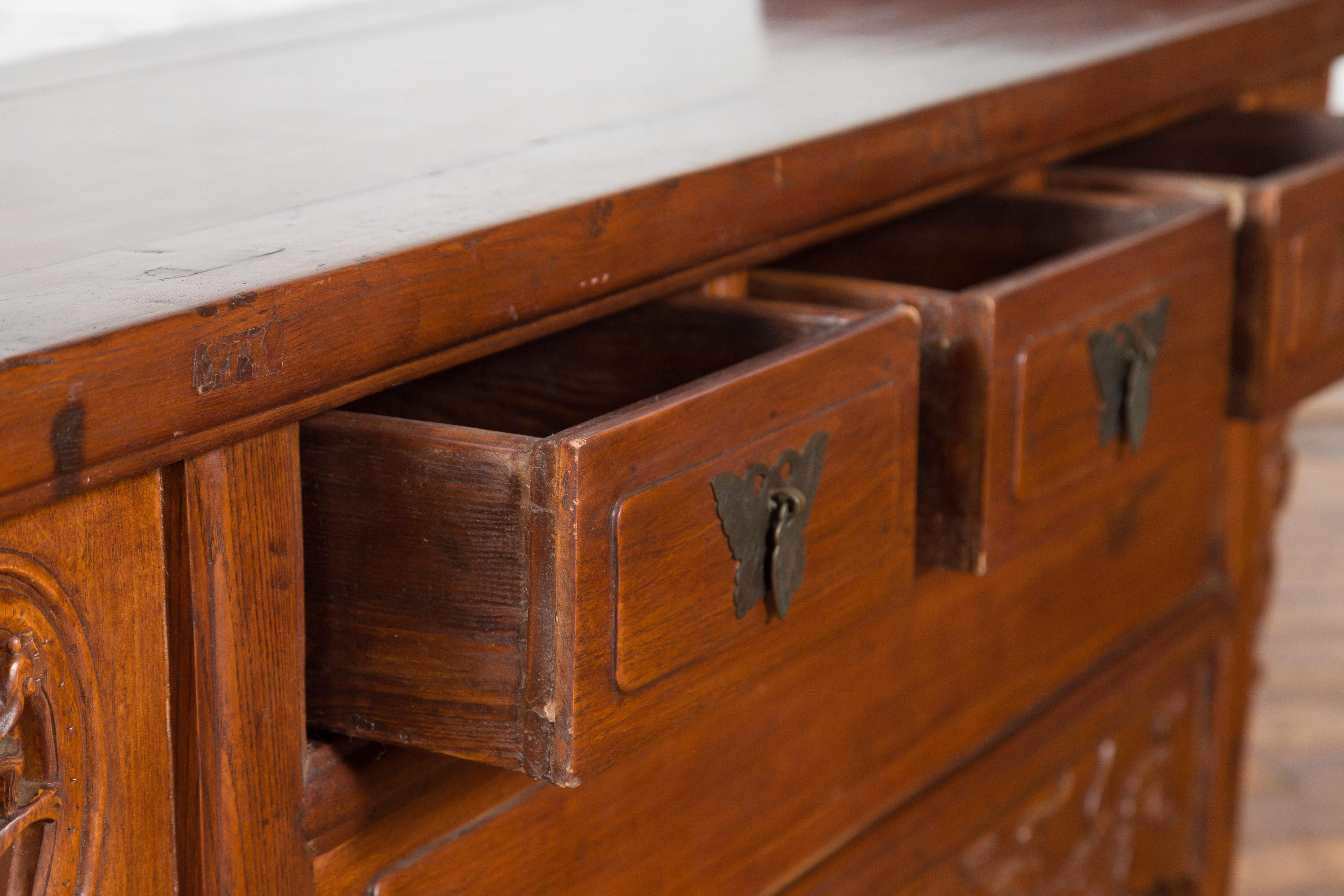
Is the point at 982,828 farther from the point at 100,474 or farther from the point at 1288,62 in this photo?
the point at 100,474

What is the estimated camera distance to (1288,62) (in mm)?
1141

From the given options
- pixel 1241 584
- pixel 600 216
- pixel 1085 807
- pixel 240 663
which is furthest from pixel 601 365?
pixel 1241 584

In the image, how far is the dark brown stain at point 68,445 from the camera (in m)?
0.41

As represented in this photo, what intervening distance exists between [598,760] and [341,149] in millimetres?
301

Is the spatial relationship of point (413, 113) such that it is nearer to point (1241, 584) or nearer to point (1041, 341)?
point (1041, 341)

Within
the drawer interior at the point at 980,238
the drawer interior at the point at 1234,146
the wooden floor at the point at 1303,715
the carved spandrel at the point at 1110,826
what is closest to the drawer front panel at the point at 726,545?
the drawer interior at the point at 980,238

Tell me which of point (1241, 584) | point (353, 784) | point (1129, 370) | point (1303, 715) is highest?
point (1129, 370)

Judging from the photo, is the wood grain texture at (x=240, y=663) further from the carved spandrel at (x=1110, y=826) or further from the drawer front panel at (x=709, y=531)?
the carved spandrel at (x=1110, y=826)

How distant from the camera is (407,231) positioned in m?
0.54

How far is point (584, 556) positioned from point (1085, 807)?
74cm

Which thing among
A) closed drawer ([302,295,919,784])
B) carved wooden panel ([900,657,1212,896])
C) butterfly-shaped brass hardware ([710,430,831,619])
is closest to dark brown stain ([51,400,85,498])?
closed drawer ([302,295,919,784])

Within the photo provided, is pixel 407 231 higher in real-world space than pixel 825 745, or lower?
higher

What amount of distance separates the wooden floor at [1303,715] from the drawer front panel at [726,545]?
3.51 feet

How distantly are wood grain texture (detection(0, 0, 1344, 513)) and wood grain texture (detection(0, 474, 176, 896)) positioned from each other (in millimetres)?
34
